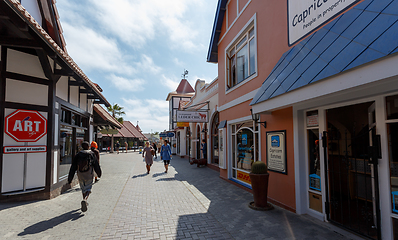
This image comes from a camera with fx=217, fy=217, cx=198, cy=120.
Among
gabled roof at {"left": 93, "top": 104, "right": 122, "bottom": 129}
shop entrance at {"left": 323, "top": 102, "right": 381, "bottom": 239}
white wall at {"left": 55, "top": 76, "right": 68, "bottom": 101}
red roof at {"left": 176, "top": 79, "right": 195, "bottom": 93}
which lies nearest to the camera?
shop entrance at {"left": 323, "top": 102, "right": 381, "bottom": 239}

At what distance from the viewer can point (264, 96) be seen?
5.14 meters

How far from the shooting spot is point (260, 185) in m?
5.43

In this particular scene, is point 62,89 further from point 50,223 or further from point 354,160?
point 354,160

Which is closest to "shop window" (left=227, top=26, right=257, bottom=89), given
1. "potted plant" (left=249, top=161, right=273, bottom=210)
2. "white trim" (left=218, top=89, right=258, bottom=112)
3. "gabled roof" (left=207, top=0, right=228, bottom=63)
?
"white trim" (left=218, top=89, right=258, bottom=112)

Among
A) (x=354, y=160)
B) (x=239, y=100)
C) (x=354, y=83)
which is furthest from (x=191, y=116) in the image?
(x=354, y=83)

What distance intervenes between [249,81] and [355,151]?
3.97 meters

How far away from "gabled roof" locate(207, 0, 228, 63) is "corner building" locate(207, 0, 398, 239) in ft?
7.76

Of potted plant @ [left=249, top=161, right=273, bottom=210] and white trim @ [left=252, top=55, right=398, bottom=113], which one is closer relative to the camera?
white trim @ [left=252, top=55, right=398, bottom=113]

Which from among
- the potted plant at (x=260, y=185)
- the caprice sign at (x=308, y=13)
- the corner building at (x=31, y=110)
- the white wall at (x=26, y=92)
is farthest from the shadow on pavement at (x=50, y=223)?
the caprice sign at (x=308, y=13)

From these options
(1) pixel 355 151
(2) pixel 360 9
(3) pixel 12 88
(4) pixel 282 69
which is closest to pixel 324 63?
(2) pixel 360 9

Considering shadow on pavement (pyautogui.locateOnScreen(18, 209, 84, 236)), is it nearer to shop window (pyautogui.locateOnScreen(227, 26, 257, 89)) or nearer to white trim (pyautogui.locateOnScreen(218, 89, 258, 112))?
white trim (pyautogui.locateOnScreen(218, 89, 258, 112))

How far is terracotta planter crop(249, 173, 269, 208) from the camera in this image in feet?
17.7

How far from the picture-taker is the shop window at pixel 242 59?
7.61 m

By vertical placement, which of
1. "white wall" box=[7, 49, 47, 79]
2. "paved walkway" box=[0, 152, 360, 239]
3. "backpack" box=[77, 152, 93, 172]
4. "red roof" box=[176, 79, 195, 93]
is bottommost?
"paved walkway" box=[0, 152, 360, 239]
